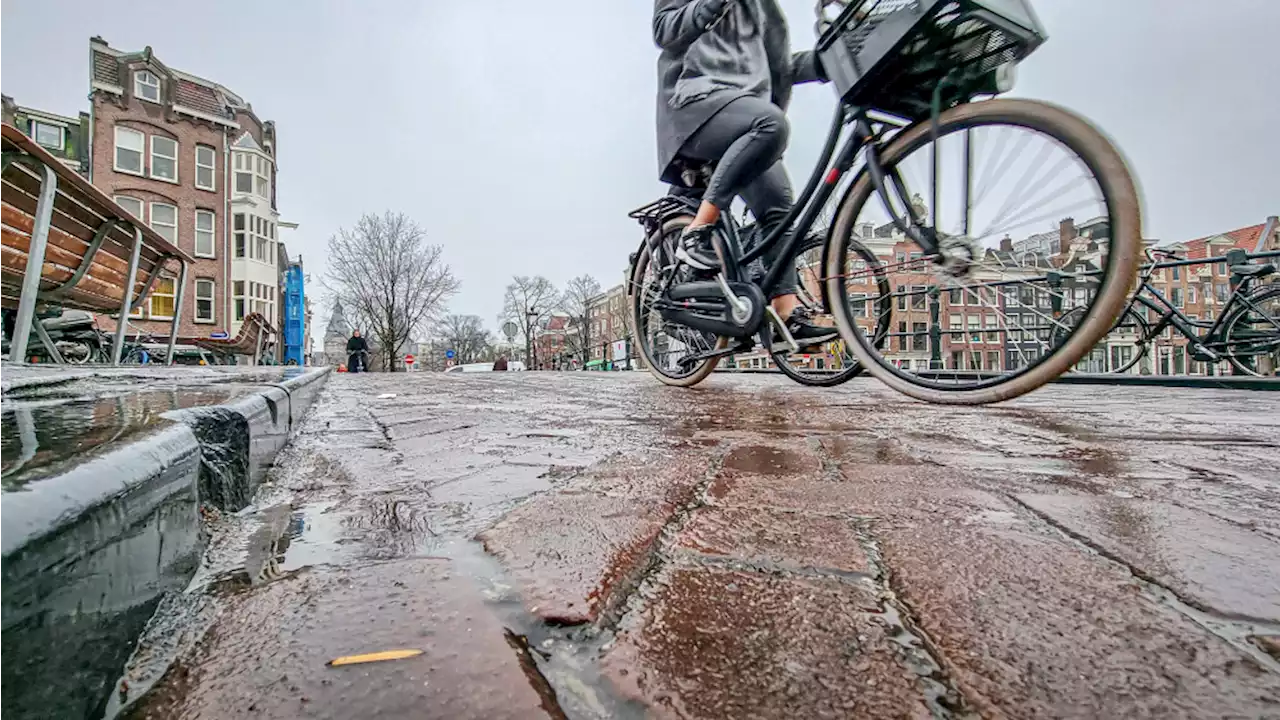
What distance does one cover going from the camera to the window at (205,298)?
77.5 feet

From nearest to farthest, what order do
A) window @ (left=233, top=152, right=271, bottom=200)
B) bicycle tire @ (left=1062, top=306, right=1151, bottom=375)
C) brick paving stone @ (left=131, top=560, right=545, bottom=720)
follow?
1. brick paving stone @ (left=131, top=560, right=545, bottom=720)
2. bicycle tire @ (left=1062, top=306, right=1151, bottom=375)
3. window @ (left=233, top=152, right=271, bottom=200)

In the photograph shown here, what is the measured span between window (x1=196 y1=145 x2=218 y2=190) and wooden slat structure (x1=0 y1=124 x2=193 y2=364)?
2438 cm

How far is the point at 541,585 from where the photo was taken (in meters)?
0.69

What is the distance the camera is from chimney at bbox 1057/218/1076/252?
2.08 m

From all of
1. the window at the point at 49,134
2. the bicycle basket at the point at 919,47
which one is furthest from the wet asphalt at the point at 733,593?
the window at the point at 49,134

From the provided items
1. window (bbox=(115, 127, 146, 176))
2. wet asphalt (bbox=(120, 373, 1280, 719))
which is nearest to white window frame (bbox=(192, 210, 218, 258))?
window (bbox=(115, 127, 146, 176))

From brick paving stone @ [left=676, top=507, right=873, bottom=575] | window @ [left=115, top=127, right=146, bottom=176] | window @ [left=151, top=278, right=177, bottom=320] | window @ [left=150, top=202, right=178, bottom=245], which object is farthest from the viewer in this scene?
window @ [left=150, top=202, right=178, bottom=245]

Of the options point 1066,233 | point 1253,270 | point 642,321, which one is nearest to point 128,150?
point 642,321

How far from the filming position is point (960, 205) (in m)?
2.27

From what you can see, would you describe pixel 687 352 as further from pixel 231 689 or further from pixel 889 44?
pixel 231 689

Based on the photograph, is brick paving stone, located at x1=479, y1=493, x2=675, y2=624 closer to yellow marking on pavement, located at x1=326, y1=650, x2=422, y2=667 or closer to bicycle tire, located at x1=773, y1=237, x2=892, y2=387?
yellow marking on pavement, located at x1=326, y1=650, x2=422, y2=667

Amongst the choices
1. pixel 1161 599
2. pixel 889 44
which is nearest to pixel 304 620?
pixel 1161 599

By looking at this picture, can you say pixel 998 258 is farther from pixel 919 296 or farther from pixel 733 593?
pixel 733 593

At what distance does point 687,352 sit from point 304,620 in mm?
3883
